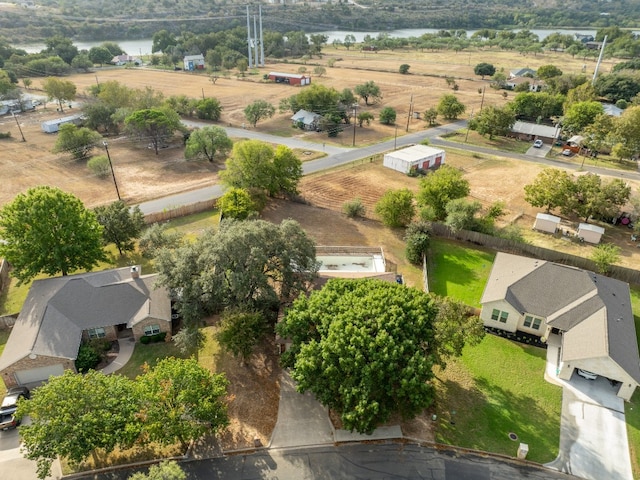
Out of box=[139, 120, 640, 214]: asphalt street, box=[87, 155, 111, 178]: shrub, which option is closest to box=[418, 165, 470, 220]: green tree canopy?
box=[139, 120, 640, 214]: asphalt street

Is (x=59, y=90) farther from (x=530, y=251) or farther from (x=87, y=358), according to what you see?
(x=530, y=251)

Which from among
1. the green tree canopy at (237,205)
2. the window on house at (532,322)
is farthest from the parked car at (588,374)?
the green tree canopy at (237,205)

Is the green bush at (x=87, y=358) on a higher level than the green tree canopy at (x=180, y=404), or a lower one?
lower

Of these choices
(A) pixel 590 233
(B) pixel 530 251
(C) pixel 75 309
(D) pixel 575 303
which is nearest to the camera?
(C) pixel 75 309

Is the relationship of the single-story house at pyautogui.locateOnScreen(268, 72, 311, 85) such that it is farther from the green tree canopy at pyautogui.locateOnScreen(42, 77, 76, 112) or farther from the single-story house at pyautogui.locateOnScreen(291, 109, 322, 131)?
the green tree canopy at pyautogui.locateOnScreen(42, 77, 76, 112)

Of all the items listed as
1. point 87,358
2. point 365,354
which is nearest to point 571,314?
point 365,354

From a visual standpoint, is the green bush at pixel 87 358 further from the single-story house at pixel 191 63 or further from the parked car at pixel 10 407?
the single-story house at pixel 191 63
